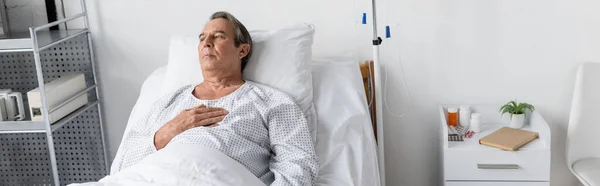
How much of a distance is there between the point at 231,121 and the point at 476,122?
38.1 inches

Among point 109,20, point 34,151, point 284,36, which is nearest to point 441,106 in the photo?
point 284,36

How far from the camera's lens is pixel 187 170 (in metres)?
1.96

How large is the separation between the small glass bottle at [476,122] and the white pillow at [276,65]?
646 millimetres

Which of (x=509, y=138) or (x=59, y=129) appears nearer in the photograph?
(x=509, y=138)

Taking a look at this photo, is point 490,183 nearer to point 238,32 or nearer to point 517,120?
point 517,120

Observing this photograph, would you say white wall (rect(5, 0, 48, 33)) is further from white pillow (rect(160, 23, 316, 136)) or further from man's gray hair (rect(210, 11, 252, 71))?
man's gray hair (rect(210, 11, 252, 71))

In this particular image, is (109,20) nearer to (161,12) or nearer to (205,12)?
(161,12)

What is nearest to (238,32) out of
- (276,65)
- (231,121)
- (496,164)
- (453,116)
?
(276,65)

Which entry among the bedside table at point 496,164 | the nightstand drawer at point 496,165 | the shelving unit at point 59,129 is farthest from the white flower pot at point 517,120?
the shelving unit at point 59,129

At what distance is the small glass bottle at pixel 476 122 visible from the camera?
2703mm

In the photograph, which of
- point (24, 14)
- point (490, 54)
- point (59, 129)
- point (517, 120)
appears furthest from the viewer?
point (59, 129)

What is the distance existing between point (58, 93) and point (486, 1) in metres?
1.71

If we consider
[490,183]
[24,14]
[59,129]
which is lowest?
[490,183]

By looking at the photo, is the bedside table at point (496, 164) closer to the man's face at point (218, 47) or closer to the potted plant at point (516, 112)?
the potted plant at point (516, 112)
